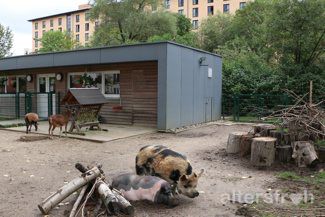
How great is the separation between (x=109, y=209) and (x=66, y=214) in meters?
0.56

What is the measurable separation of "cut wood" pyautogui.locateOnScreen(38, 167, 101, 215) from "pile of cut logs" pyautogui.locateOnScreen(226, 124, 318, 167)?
3481mm

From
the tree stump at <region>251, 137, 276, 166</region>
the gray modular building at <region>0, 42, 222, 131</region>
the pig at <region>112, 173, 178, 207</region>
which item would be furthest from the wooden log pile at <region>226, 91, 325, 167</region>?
the gray modular building at <region>0, 42, 222, 131</region>

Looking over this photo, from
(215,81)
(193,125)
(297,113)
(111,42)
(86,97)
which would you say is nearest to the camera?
(297,113)

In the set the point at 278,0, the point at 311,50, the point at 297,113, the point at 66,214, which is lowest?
the point at 66,214

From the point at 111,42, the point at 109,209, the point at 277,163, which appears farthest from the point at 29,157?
the point at 111,42

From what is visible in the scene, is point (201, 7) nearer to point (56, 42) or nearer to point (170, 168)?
point (56, 42)

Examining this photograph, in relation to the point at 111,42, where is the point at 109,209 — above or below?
below

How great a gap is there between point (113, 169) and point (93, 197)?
214 centimetres

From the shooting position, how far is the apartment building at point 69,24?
311 feet

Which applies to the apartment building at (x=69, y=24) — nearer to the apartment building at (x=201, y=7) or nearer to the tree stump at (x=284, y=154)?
the apartment building at (x=201, y=7)

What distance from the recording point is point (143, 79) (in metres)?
13.7

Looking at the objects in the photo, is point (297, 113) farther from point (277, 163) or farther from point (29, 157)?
point (29, 157)

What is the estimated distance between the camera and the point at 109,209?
4.41 m

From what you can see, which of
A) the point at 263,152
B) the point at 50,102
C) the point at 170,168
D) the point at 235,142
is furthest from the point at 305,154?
the point at 50,102
